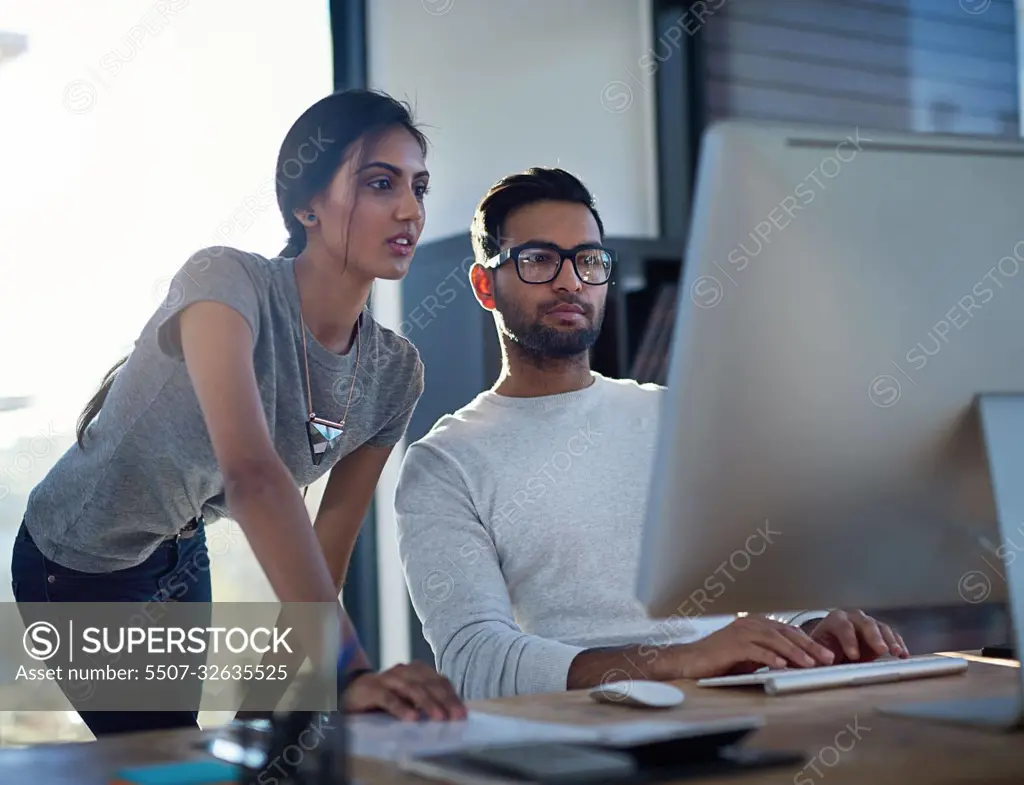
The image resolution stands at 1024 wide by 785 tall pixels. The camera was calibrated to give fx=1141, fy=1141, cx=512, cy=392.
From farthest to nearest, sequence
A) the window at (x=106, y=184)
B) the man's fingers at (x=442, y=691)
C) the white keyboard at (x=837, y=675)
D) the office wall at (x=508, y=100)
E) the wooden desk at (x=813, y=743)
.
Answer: the office wall at (x=508, y=100)
the window at (x=106, y=184)
the white keyboard at (x=837, y=675)
the man's fingers at (x=442, y=691)
the wooden desk at (x=813, y=743)

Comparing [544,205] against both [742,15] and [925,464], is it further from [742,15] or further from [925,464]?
[742,15]

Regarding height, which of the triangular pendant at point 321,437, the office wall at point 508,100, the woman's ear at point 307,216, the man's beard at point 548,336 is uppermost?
the office wall at point 508,100

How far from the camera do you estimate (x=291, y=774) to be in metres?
0.79

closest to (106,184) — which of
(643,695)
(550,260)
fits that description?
(550,260)

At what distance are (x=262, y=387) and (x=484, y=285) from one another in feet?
1.86

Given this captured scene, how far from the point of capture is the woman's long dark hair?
184cm

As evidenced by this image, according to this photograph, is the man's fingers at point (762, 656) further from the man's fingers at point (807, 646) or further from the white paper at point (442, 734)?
the white paper at point (442, 734)

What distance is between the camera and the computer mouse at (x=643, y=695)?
1.12m

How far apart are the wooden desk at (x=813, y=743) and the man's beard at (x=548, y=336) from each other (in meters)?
0.83

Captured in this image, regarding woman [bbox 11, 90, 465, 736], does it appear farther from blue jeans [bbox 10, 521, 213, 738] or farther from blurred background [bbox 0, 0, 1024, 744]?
blurred background [bbox 0, 0, 1024, 744]

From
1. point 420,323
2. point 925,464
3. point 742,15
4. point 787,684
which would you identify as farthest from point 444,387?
point 925,464

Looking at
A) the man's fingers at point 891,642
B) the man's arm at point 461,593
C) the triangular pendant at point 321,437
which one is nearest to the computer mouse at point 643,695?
the man's arm at point 461,593

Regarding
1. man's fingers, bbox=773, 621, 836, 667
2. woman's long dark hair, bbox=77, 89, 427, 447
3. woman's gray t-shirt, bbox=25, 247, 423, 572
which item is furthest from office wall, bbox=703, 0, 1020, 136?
man's fingers, bbox=773, 621, 836, 667

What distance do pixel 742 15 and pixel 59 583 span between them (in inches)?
123
